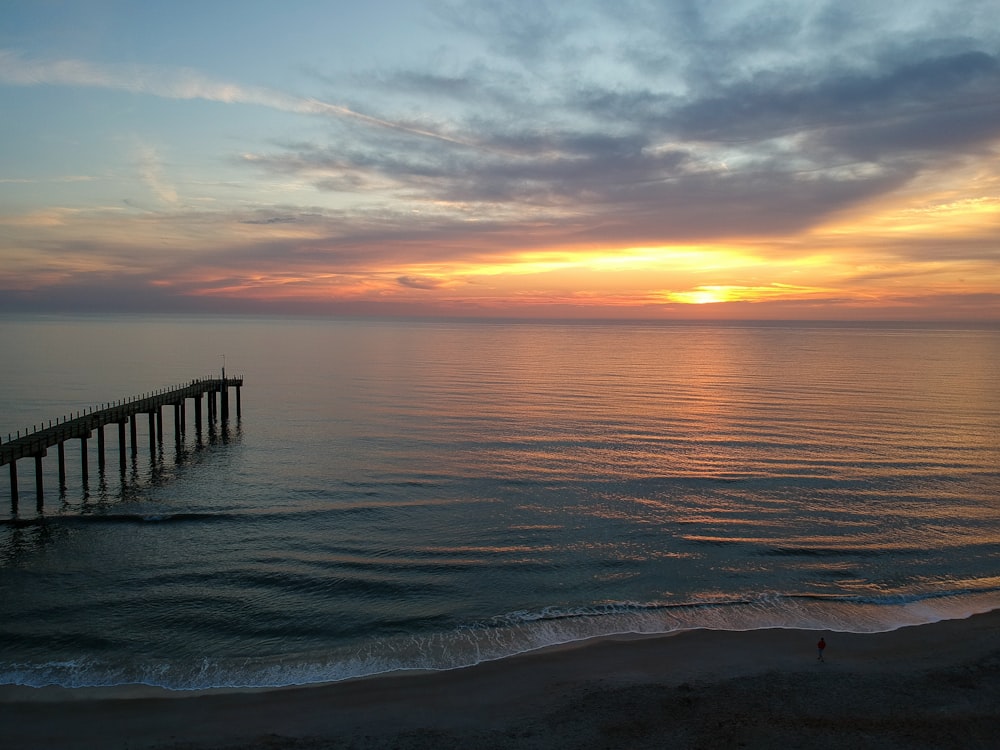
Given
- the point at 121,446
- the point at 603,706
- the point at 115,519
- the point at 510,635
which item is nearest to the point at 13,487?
the point at 115,519

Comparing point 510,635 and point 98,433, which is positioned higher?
point 98,433

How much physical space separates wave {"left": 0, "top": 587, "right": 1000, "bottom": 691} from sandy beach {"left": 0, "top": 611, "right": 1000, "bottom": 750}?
62 centimetres

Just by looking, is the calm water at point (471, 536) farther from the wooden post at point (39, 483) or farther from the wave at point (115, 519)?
the wooden post at point (39, 483)

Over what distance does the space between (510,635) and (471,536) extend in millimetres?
8325

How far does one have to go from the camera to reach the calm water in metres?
20.9

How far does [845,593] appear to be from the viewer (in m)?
23.9

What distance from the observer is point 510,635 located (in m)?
21.0

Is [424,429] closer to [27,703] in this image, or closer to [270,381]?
[27,703]

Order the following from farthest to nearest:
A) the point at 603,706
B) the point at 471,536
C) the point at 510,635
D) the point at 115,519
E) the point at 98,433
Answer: the point at 98,433 < the point at 115,519 < the point at 471,536 < the point at 510,635 < the point at 603,706

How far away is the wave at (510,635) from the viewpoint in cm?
1847

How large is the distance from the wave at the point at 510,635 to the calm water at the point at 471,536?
0.29ft

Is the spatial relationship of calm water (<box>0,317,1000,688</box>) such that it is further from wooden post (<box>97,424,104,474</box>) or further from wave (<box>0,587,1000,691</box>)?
wooden post (<box>97,424,104,474</box>)

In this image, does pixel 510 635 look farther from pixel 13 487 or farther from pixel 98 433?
pixel 98 433

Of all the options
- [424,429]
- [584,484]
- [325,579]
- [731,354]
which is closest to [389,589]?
[325,579]
